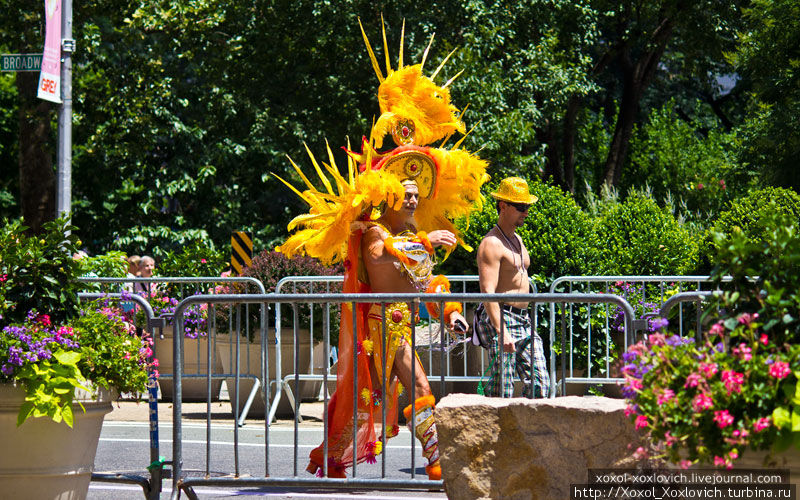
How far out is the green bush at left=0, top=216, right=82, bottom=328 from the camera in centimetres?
585

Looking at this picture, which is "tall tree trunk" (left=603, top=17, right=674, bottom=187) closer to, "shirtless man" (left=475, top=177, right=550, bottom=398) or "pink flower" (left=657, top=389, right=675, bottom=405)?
"shirtless man" (left=475, top=177, right=550, bottom=398)

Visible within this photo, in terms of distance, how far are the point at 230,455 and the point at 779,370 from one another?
539 cm

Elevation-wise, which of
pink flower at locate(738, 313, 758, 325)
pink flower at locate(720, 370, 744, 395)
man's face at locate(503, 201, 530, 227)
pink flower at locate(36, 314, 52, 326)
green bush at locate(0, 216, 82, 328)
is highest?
man's face at locate(503, 201, 530, 227)

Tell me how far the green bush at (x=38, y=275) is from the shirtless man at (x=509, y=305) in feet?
8.41

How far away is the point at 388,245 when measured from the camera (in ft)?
22.9

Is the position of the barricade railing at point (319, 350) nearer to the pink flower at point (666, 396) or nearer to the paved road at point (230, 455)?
the paved road at point (230, 455)

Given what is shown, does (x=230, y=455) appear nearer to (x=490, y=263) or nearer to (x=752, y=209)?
(x=490, y=263)

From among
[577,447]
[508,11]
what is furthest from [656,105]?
[577,447]

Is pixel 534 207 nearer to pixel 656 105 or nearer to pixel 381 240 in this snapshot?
pixel 381 240

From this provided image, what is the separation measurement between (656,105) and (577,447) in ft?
85.7

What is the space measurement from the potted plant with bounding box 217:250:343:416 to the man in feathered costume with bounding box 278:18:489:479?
3.19m

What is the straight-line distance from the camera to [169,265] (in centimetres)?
1418

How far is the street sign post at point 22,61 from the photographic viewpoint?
1177 cm

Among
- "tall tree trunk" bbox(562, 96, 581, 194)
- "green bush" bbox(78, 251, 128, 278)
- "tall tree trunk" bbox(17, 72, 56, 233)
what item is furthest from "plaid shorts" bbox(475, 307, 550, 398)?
"tall tree trunk" bbox(562, 96, 581, 194)
